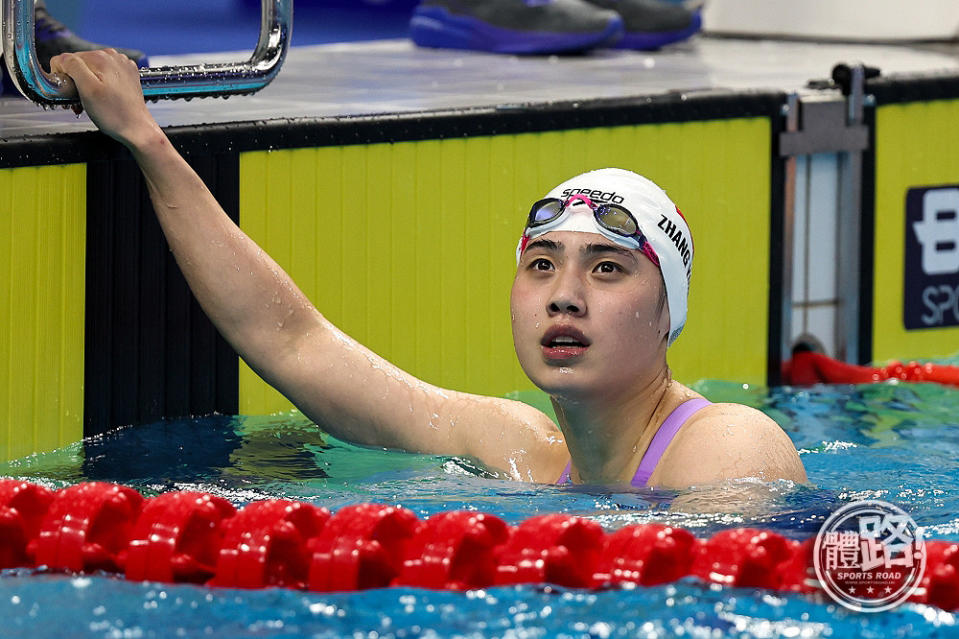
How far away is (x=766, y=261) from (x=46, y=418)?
2121 mm

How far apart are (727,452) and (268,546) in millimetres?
783

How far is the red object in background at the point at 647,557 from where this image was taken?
7.63 feet

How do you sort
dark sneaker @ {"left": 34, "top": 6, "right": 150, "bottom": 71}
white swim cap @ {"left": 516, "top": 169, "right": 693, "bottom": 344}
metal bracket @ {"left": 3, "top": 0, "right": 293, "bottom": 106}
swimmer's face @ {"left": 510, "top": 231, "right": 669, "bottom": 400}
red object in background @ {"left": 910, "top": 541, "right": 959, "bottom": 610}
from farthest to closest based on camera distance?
dark sneaker @ {"left": 34, "top": 6, "right": 150, "bottom": 71}, metal bracket @ {"left": 3, "top": 0, "right": 293, "bottom": 106}, white swim cap @ {"left": 516, "top": 169, "right": 693, "bottom": 344}, swimmer's face @ {"left": 510, "top": 231, "right": 669, "bottom": 400}, red object in background @ {"left": 910, "top": 541, "right": 959, "bottom": 610}

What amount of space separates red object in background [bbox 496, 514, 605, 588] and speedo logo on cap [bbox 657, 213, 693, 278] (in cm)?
64

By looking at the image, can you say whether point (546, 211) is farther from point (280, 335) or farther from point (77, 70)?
point (77, 70)

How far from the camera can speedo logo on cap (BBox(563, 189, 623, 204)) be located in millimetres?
2832

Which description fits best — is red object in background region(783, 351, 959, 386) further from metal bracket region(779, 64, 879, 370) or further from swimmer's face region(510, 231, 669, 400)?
swimmer's face region(510, 231, 669, 400)

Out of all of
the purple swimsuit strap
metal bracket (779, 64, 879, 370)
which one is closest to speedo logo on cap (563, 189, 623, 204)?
the purple swimsuit strap

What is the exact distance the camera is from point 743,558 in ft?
7.63

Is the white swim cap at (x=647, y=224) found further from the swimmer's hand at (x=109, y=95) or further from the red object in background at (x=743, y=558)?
the swimmer's hand at (x=109, y=95)

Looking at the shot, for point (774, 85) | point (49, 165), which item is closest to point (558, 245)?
point (49, 165)

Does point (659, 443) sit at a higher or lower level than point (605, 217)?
lower

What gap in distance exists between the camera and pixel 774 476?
274 centimetres

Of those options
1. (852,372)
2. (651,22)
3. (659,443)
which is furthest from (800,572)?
(651,22)
